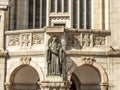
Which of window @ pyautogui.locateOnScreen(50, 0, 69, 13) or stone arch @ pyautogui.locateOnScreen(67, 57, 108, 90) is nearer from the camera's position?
stone arch @ pyautogui.locateOnScreen(67, 57, 108, 90)

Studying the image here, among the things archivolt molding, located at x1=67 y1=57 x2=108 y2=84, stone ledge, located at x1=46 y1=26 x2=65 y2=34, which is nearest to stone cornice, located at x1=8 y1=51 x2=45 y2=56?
stone ledge, located at x1=46 y1=26 x2=65 y2=34

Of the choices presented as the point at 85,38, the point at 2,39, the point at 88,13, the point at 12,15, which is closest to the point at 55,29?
the point at 85,38

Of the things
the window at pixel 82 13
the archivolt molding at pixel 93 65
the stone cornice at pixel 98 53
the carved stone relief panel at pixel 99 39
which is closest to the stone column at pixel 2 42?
the archivolt molding at pixel 93 65

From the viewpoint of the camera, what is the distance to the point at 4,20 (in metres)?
24.3

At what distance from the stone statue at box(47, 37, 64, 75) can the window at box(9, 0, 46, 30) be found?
227 inches

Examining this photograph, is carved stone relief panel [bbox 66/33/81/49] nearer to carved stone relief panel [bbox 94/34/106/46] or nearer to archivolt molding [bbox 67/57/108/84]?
archivolt molding [bbox 67/57/108/84]

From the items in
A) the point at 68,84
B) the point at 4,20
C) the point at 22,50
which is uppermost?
the point at 4,20

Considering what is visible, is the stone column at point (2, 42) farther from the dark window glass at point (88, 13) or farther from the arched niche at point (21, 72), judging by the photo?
the dark window glass at point (88, 13)

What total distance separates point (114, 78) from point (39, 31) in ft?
15.6

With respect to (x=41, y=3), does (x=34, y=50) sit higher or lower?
lower

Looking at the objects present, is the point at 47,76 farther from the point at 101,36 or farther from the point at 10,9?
the point at 10,9

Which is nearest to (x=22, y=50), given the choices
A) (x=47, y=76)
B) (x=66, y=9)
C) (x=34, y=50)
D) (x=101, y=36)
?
(x=34, y=50)

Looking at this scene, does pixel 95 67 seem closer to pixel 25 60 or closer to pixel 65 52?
pixel 65 52

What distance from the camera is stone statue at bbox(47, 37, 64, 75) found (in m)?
22.4
